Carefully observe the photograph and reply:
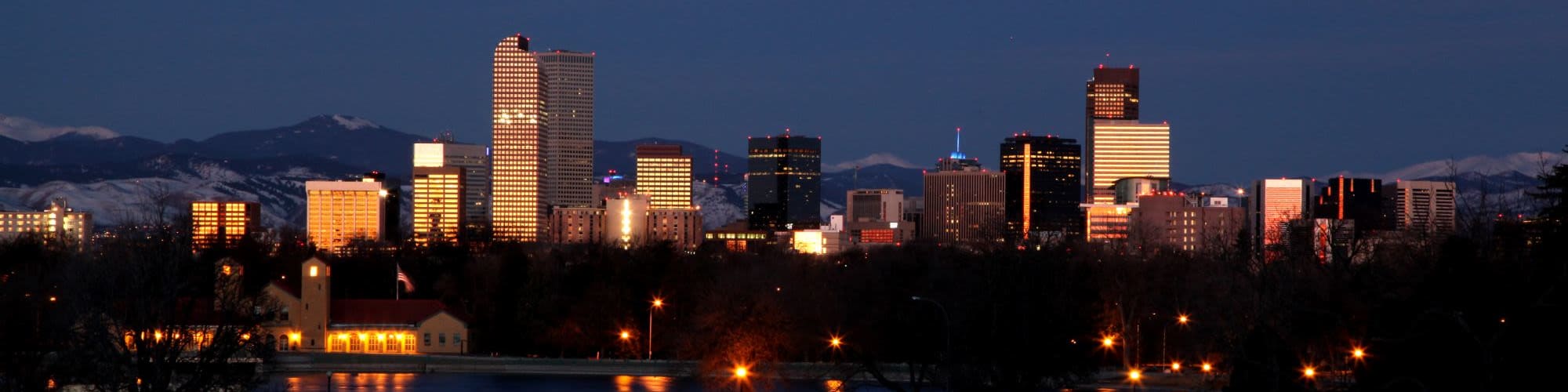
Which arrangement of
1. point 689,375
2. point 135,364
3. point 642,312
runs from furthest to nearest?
point 642,312 < point 689,375 < point 135,364

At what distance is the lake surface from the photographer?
65.1 metres

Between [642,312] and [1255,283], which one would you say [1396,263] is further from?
[642,312]

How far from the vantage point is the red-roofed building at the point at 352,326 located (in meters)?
83.2

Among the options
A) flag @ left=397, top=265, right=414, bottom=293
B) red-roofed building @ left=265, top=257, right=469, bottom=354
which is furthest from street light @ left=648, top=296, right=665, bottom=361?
flag @ left=397, top=265, right=414, bottom=293

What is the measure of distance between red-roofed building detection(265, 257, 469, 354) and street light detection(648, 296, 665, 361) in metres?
8.32

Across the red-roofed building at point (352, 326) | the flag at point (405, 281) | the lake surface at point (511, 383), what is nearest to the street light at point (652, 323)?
the lake surface at point (511, 383)

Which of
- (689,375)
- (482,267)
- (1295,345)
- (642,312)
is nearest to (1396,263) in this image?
(1295,345)

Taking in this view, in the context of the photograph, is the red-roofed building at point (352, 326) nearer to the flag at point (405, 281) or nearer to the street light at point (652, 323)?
the street light at point (652, 323)

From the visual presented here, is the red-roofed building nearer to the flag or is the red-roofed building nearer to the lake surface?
the lake surface

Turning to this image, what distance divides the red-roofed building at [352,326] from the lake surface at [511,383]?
29.7 feet

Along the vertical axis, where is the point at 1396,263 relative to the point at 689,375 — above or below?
above

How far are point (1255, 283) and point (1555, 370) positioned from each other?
28017mm

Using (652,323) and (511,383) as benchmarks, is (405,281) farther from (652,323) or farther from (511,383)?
(511,383)

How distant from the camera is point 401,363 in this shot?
76938mm
